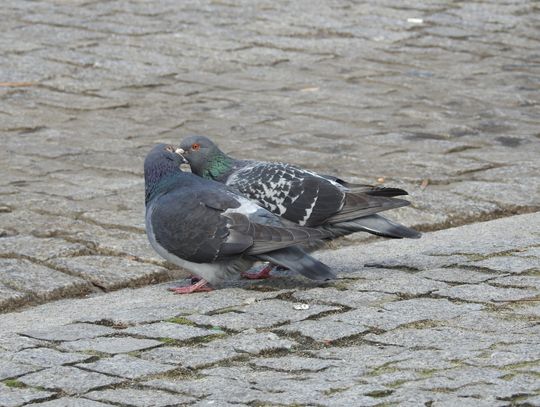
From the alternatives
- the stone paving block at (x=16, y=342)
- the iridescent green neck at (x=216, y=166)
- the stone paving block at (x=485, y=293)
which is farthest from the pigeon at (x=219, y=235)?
the stone paving block at (x=16, y=342)

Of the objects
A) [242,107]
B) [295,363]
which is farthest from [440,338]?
[242,107]

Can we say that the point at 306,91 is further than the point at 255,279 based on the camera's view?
Yes

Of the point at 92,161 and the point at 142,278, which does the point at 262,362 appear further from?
the point at 92,161

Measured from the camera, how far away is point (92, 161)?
7.35 metres

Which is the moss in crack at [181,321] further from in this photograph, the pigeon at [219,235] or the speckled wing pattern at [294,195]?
the speckled wing pattern at [294,195]

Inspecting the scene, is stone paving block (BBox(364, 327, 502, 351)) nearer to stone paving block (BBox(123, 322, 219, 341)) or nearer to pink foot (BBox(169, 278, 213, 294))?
stone paving block (BBox(123, 322, 219, 341))

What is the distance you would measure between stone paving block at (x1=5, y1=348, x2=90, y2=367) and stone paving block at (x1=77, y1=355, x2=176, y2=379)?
0.24ft

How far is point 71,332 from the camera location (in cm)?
456

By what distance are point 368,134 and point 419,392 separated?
170 inches

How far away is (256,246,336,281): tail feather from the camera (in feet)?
16.4

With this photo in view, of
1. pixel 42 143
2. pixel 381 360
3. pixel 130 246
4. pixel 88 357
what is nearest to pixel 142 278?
pixel 130 246

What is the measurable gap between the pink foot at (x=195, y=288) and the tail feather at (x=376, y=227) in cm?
60

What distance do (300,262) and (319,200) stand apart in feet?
1.33

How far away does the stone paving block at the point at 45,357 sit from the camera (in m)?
4.19
